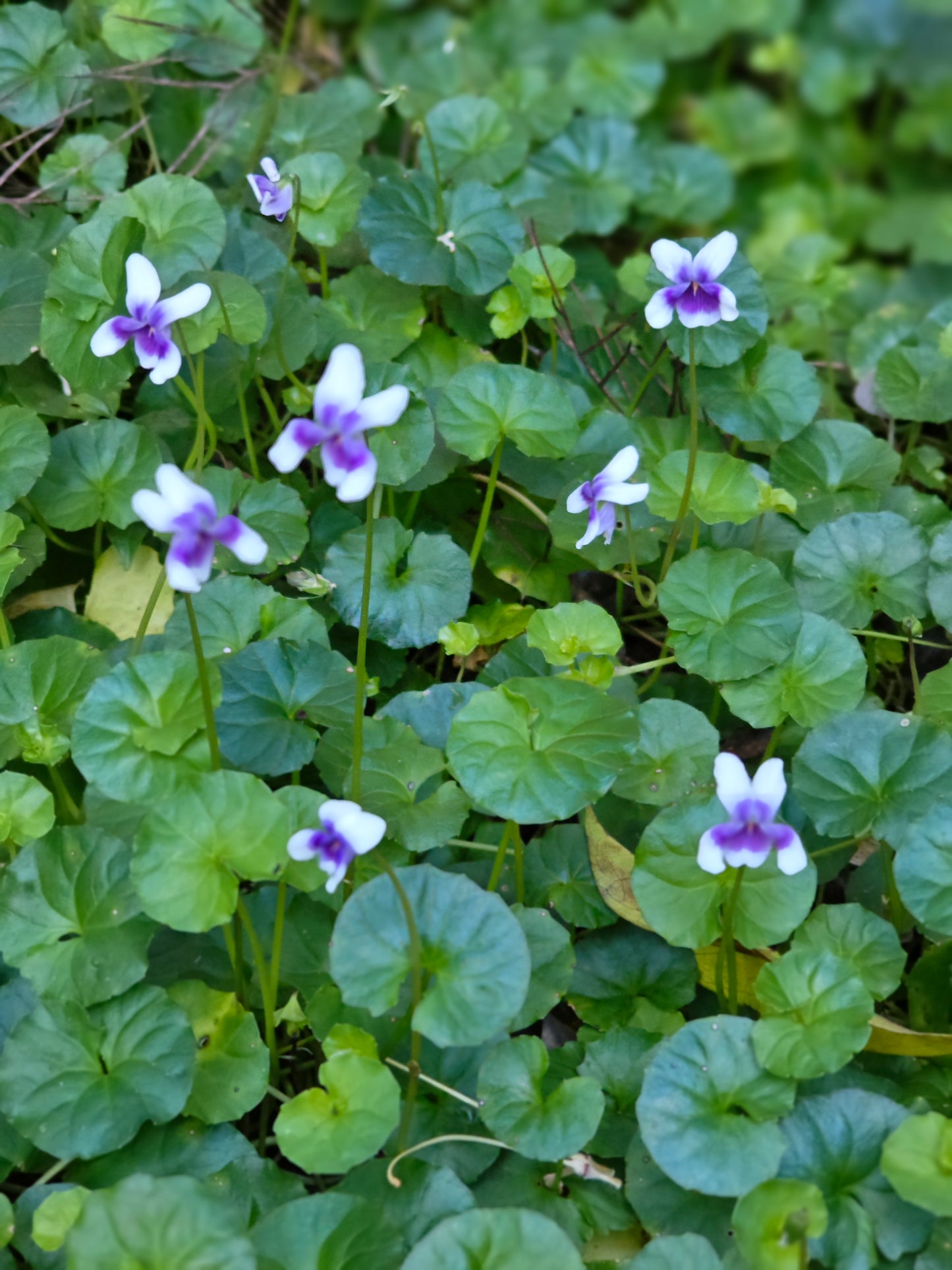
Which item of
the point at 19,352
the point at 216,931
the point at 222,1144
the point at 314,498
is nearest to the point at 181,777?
the point at 216,931

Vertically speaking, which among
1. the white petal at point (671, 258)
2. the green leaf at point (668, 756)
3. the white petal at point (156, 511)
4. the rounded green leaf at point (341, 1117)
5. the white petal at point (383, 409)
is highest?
the white petal at point (383, 409)

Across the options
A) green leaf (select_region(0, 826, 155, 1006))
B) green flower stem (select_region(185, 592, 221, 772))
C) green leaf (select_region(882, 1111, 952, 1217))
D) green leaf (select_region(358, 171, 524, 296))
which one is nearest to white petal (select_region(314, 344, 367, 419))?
green flower stem (select_region(185, 592, 221, 772))

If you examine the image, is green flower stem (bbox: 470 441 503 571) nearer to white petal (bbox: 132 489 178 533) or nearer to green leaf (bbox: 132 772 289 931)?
green leaf (bbox: 132 772 289 931)

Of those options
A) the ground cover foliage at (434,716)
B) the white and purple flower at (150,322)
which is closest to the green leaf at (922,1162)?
the ground cover foliage at (434,716)

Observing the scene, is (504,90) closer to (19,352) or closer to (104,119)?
(104,119)

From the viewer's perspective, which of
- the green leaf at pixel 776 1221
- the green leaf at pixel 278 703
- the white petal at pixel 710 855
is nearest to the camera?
the green leaf at pixel 776 1221

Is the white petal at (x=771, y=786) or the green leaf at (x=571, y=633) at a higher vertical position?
the white petal at (x=771, y=786)

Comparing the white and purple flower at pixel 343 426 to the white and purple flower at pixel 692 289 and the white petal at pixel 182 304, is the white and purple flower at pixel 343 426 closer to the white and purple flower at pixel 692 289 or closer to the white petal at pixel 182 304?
the white petal at pixel 182 304
